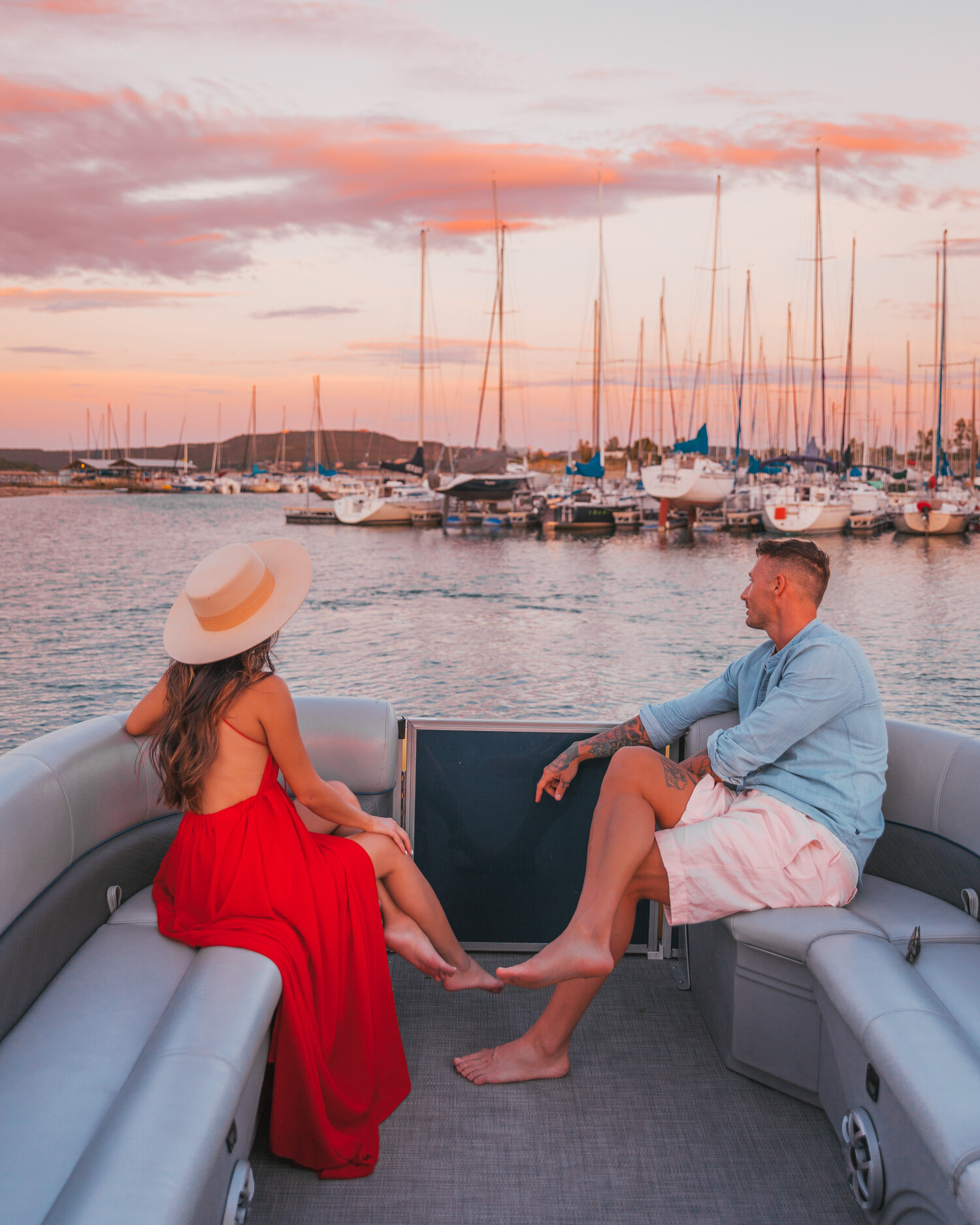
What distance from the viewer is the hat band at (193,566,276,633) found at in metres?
2.05

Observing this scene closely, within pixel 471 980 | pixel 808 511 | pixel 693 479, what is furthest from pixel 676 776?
pixel 693 479

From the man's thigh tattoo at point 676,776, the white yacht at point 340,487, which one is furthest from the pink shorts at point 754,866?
the white yacht at point 340,487

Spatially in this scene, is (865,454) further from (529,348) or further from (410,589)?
(410,589)

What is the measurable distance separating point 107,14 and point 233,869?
25365 mm

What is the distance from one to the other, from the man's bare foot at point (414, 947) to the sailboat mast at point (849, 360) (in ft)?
132

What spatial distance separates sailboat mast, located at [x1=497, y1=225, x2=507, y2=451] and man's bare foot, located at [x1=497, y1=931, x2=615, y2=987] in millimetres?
38139

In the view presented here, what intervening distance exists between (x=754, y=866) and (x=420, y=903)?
82 centimetres

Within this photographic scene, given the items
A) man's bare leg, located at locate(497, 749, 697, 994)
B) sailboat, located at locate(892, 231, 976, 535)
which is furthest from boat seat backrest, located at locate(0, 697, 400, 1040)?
sailboat, located at locate(892, 231, 976, 535)

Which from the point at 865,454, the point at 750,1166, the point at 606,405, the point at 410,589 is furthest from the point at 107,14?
the point at 865,454

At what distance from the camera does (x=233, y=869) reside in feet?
6.38

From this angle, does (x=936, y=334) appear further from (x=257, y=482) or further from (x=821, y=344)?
(x=257, y=482)

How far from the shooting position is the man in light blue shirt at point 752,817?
2.09m

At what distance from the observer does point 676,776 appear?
2.29 m

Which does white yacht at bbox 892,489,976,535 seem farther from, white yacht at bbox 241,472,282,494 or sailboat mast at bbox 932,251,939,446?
white yacht at bbox 241,472,282,494
